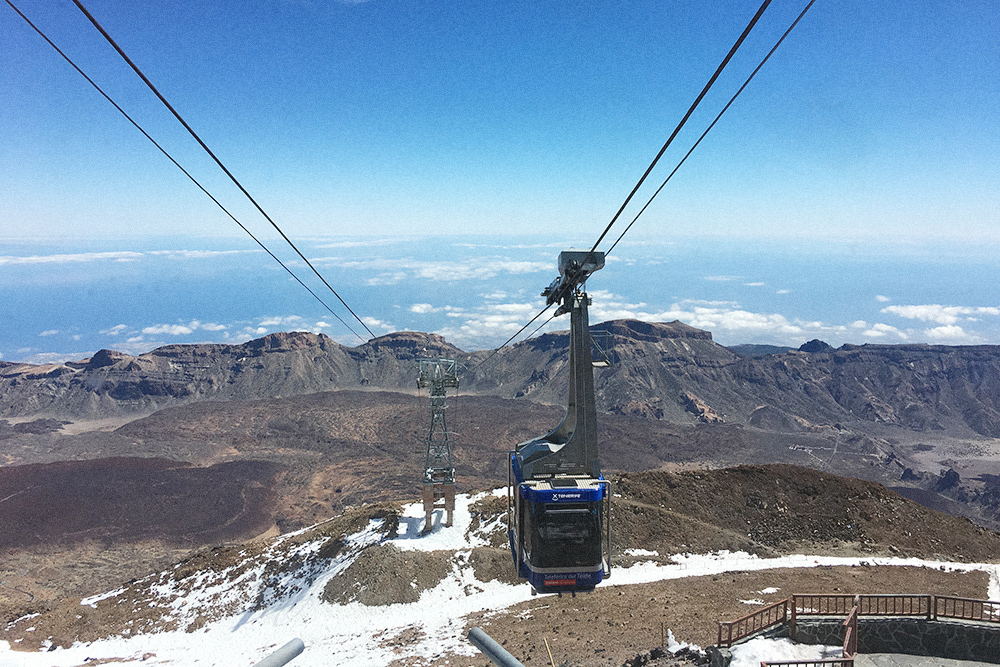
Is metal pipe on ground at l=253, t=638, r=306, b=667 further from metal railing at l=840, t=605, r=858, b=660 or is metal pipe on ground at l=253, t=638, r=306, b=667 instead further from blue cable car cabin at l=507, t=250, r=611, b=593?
metal railing at l=840, t=605, r=858, b=660

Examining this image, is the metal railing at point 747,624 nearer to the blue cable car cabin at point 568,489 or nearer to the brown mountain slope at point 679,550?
the brown mountain slope at point 679,550

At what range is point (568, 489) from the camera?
47.3 ft

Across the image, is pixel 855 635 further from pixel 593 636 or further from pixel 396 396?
pixel 396 396

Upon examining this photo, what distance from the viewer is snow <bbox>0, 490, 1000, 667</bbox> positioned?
84.8 feet

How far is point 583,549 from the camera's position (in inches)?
569

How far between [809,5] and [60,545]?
71466 millimetres

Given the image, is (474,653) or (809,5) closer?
(809,5)

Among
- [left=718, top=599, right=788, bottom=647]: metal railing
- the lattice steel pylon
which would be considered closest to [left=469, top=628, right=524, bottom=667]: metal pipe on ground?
[left=718, top=599, right=788, bottom=647]: metal railing

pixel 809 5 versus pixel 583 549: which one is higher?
pixel 809 5

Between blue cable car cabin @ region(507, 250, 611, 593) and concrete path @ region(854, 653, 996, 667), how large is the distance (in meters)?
8.32

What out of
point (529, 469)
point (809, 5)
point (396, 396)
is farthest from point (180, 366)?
point (809, 5)

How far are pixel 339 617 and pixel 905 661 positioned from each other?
25.4 meters

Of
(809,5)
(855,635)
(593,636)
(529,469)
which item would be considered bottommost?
(593,636)

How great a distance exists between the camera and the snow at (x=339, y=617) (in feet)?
84.8
